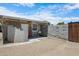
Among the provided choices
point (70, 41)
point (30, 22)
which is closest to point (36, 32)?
point (30, 22)

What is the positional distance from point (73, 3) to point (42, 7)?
204 centimetres

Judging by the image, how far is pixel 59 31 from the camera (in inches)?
590

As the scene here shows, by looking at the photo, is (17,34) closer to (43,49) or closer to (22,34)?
(22,34)

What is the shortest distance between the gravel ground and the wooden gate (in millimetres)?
1153

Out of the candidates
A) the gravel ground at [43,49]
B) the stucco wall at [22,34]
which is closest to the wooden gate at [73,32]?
the gravel ground at [43,49]

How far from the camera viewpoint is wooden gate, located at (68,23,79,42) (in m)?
13.8

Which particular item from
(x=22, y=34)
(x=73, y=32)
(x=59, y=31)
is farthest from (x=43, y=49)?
(x=59, y=31)

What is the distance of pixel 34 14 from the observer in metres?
12.5

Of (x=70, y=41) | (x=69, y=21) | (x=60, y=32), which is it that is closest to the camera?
(x=69, y=21)

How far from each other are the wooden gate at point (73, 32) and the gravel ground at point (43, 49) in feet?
3.78

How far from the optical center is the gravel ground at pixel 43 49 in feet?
36.1

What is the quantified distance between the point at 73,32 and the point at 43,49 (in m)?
3.72

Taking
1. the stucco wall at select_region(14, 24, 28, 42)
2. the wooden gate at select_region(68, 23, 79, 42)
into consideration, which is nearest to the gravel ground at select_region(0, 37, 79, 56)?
the wooden gate at select_region(68, 23, 79, 42)

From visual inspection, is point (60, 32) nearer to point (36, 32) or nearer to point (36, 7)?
point (36, 32)
